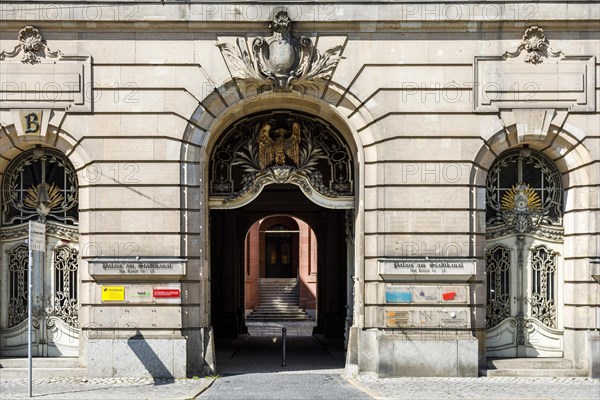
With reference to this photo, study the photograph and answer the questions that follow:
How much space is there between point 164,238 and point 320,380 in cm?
384

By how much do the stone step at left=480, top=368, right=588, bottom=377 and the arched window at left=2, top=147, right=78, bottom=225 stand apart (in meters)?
8.30

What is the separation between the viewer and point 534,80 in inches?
741

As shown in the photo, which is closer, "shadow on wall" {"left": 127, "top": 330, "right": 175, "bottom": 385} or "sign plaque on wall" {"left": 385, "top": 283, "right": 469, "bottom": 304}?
"shadow on wall" {"left": 127, "top": 330, "right": 175, "bottom": 385}

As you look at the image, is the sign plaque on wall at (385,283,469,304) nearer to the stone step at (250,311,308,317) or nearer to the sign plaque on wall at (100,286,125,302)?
the sign plaque on wall at (100,286,125,302)

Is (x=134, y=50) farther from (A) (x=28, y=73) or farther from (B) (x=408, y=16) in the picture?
(B) (x=408, y=16)

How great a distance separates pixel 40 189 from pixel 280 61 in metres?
5.21

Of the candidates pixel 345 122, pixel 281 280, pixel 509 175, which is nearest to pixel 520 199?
pixel 509 175

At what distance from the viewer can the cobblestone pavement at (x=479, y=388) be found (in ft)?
54.8

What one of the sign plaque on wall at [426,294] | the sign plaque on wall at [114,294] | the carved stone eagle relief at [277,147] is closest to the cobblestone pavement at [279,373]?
the sign plaque on wall at [426,294]

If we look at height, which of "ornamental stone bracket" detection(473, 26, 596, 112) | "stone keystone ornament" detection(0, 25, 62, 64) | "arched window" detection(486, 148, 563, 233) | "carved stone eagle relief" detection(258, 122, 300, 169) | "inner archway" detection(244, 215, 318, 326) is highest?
"stone keystone ornament" detection(0, 25, 62, 64)

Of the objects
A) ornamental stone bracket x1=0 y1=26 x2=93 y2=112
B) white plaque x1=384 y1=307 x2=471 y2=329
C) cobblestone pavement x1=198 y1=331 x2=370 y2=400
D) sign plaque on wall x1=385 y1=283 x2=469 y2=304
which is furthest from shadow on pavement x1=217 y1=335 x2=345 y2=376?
ornamental stone bracket x1=0 y1=26 x2=93 y2=112

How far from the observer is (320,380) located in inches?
741

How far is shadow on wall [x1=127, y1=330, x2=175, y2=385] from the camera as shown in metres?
18.5

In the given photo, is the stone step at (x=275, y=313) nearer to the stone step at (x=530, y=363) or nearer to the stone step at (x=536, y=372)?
the stone step at (x=530, y=363)
